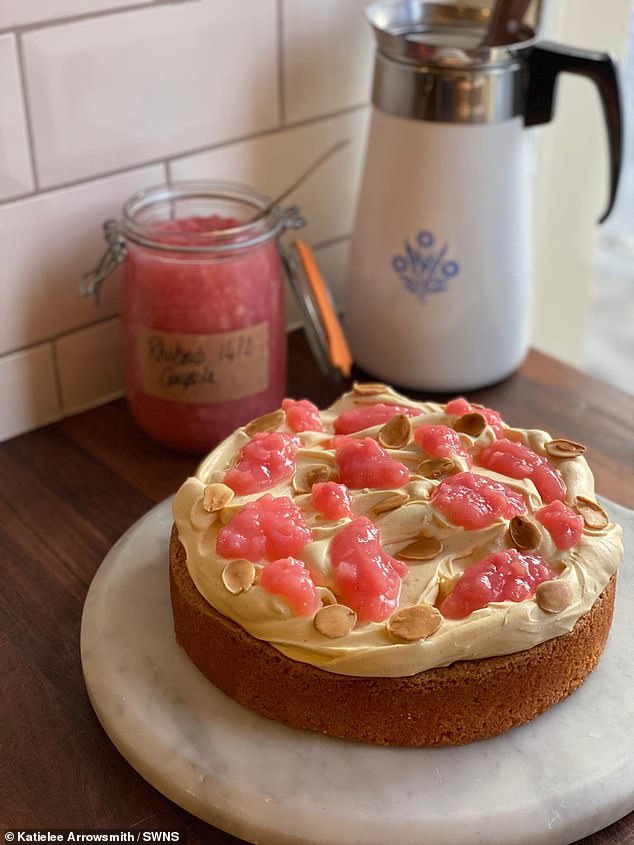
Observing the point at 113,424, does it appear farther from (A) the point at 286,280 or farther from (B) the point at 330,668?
(B) the point at 330,668

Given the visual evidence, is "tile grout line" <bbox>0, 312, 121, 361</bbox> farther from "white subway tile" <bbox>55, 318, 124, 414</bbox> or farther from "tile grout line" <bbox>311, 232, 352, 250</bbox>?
"tile grout line" <bbox>311, 232, 352, 250</bbox>

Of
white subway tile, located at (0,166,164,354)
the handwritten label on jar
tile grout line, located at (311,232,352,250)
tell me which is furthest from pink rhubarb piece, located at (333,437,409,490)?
tile grout line, located at (311,232,352,250)

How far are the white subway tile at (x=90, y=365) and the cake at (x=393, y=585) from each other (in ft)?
1.08

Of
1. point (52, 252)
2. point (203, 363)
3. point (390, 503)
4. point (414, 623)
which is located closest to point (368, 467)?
point (390, 503)

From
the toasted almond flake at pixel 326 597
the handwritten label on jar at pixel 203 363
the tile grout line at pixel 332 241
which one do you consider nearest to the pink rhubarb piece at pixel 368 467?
the toasted almond flake at pixel 326 597

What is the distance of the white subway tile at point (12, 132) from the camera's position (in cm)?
89

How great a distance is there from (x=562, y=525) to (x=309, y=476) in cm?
18

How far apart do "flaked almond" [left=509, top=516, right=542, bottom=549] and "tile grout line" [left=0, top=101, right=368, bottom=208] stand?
533 mm

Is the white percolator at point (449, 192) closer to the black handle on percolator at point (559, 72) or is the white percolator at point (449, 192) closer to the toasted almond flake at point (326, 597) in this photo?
the black handle on percolator at point (559, 72)

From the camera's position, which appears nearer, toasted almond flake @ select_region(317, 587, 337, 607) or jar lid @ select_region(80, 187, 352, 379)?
toasted almond flake @ select_region(317, 587, 337, 607)

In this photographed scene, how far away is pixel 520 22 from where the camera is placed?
3.28 ft

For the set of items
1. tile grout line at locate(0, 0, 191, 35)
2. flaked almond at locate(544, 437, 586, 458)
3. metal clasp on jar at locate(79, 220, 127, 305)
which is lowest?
flaked almond at locate(544, 437, 586, 458)

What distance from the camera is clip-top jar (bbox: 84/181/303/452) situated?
935mm

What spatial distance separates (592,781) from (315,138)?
29.3 inches
